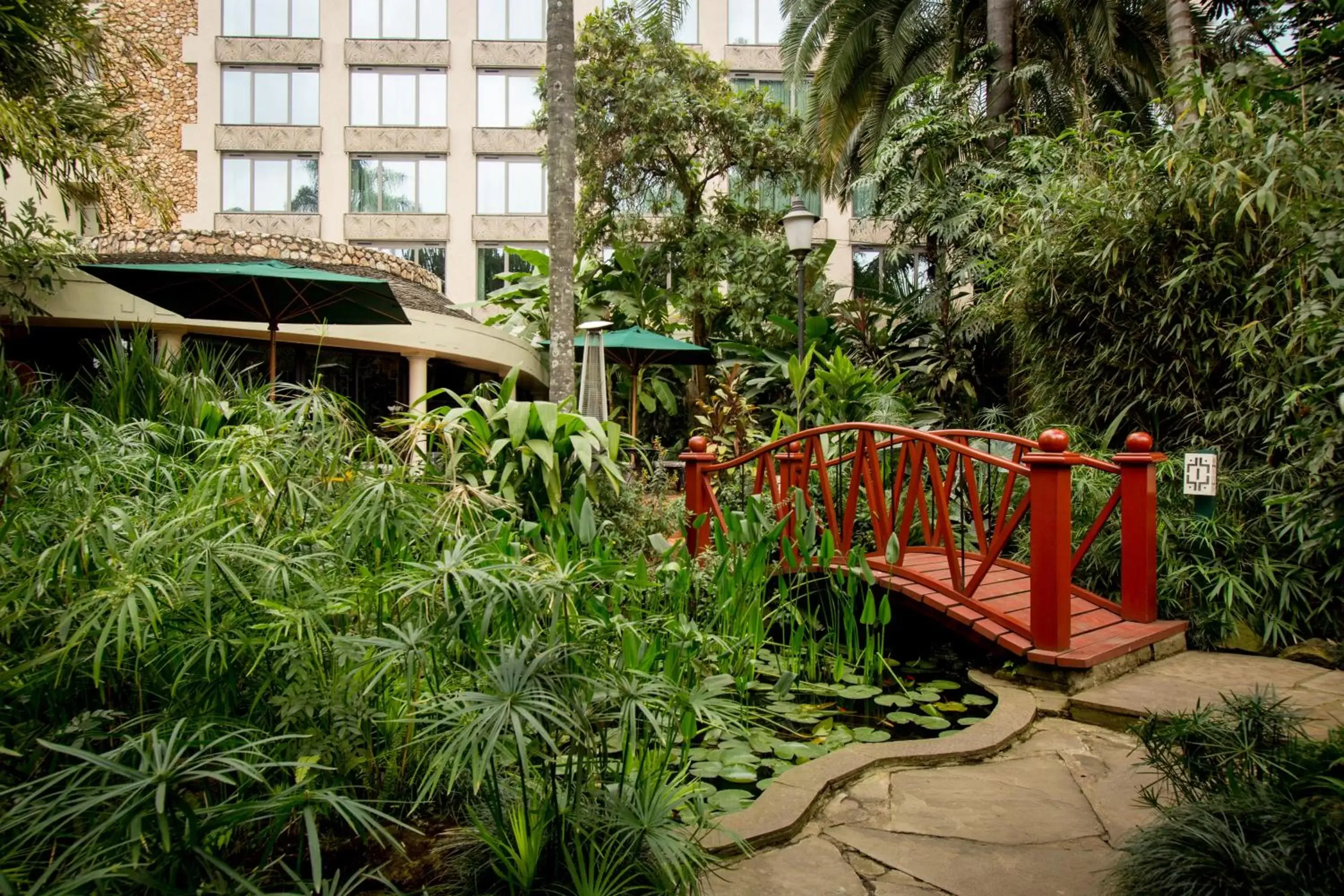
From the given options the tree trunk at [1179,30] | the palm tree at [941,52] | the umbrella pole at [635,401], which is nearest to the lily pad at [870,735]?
the tree trunk at [1179,30]

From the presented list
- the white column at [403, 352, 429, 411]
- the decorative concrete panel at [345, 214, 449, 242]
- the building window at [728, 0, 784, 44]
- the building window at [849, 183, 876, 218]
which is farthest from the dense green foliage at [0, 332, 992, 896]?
the building window at [728, 0, 784, 44]

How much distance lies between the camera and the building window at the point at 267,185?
21047mm

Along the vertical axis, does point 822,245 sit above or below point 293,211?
below

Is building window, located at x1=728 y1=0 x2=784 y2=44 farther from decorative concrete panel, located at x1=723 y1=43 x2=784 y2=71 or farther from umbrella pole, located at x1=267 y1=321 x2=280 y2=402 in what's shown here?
umbrella pole, located at x1=267 y1=321 x2=280 y2=402

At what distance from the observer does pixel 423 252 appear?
2158 cm

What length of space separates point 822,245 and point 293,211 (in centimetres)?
1394

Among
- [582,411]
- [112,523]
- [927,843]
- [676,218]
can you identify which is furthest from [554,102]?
[676,218]

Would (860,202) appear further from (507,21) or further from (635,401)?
(635,401)

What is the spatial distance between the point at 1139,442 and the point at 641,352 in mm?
8573

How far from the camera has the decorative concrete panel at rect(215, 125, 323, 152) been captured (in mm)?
20891

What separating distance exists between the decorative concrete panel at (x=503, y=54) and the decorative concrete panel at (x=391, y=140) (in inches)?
85.2

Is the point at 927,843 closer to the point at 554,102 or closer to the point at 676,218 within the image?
the point at 554,102

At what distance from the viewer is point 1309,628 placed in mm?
4793

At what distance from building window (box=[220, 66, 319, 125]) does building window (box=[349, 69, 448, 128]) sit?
132 cm
